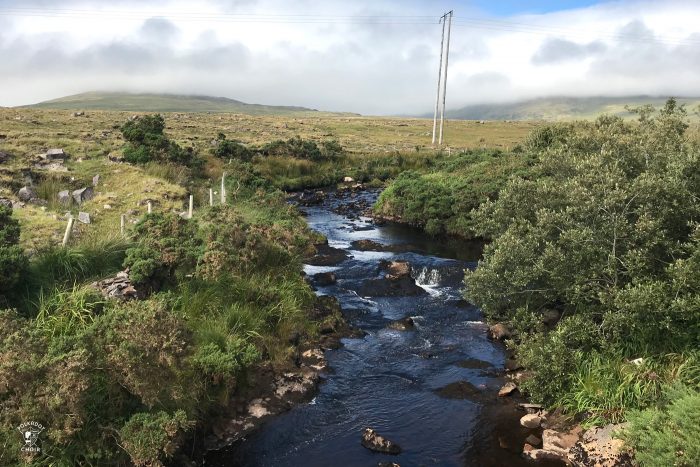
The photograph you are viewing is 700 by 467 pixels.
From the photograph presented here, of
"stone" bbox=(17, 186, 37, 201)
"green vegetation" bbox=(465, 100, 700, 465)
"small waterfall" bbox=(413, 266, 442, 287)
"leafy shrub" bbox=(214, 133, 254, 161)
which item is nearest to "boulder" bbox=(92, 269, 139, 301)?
"green vegetation" bbox=(465, 100, 700, 465)

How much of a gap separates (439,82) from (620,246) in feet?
222

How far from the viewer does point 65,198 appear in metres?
27.0

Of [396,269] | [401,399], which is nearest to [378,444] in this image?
[401,399]

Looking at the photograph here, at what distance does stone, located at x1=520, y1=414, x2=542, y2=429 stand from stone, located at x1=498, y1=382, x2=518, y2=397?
1364 mm

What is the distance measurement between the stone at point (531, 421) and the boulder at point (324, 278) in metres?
13.5

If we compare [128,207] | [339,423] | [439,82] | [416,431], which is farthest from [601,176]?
[439,82]

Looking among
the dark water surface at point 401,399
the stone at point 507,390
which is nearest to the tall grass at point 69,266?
the dark water surface at point 401,399

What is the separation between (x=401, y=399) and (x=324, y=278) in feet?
37.6

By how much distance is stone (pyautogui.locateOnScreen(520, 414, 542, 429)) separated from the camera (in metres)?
14.4

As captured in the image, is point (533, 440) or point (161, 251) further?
point (161, 251)

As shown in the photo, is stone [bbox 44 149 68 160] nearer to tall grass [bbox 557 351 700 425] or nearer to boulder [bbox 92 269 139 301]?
boulder [bbox 92 269 139 301]

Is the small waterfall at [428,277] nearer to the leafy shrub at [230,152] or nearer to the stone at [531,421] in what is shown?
the stone at [531,421]

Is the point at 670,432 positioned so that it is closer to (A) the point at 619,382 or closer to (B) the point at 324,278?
(A) the point at 619,382

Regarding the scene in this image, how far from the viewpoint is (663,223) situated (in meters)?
14.9
